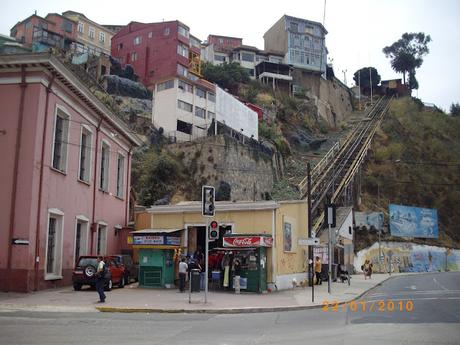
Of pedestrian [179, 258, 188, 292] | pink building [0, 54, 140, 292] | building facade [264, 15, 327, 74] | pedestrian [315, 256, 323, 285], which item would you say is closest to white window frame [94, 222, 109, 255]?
pink building [0, 54, 140, 292]

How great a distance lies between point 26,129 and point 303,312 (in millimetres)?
13875

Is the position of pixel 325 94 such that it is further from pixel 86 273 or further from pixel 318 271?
pixel 86 273

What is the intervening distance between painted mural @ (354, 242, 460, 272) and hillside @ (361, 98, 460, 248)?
208 centimetres

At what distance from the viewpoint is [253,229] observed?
26.5 meters

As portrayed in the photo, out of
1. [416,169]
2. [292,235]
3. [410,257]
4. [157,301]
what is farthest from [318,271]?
[416,169]

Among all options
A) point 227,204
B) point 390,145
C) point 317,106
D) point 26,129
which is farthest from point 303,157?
point 26,129

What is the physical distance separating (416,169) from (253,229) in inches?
2483

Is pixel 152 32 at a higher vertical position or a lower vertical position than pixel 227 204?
higher

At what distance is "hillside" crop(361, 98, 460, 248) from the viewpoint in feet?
232

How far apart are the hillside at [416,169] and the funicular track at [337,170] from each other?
10.3ft

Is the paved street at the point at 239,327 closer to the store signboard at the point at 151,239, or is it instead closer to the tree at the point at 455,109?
the store signboard at the point at 151,239

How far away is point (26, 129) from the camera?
2217 centimetres

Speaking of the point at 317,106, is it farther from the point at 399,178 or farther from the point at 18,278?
the point at 18,278

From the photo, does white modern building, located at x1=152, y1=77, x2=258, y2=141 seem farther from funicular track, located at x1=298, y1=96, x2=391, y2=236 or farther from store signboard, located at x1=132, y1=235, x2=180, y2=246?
store signboard, located at x1=132, y1=235, x2=180, y2=246
